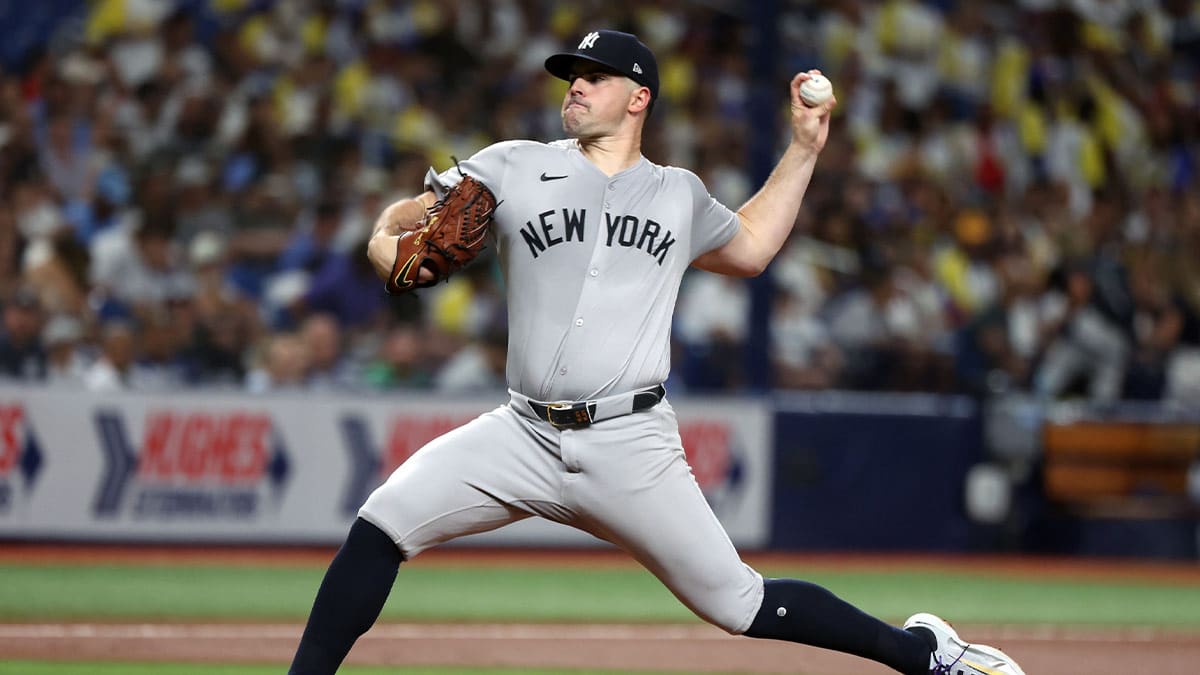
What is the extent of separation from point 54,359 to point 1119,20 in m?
12.1

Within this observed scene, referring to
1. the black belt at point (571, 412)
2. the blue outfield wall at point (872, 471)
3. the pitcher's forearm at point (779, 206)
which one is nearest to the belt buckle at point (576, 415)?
the black belt at point (571, 412)

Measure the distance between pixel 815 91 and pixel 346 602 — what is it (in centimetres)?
191

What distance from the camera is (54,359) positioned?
34.3ft

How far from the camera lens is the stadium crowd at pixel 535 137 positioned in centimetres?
1088

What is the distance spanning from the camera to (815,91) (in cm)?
457

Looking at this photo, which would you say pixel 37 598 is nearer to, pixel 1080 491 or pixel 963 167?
pixel 1080 491

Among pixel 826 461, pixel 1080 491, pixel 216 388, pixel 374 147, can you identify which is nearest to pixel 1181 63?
pixel 1080 491

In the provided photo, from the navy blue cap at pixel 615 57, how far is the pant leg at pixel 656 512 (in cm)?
91

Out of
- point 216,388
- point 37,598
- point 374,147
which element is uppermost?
point 374,147

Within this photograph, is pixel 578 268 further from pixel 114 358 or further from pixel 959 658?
pixel 114 358

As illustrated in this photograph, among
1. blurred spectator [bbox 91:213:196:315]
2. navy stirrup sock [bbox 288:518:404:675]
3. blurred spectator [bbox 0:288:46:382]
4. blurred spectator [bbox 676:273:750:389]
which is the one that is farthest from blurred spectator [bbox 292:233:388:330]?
navy stirrup sock [bbox 288:518:404:675]

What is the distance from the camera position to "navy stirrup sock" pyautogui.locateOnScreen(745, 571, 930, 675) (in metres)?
4.36

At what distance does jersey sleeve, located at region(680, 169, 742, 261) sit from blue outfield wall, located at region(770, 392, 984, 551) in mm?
7413

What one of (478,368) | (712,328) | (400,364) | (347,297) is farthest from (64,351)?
(712,328)
